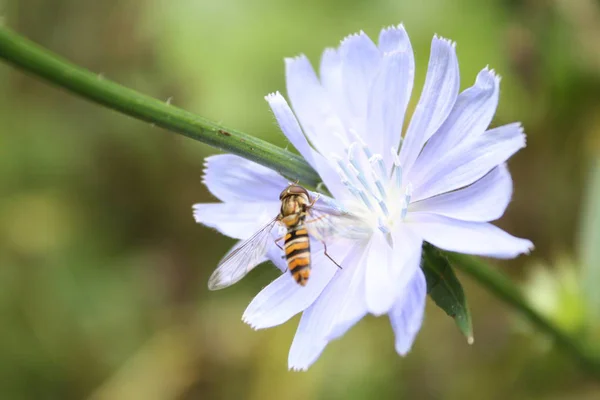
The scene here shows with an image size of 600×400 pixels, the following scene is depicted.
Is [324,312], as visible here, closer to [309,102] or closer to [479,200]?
[479,200]

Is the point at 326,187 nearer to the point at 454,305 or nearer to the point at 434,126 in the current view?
the point at 434,126

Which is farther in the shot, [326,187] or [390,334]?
[390,334]

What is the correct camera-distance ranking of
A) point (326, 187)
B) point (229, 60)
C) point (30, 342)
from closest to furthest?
point (326, 187)
point (30, 342)
point (229, 60)

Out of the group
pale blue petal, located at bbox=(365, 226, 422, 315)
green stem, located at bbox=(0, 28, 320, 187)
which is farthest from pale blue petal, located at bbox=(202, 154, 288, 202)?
pale blue petal, located at bbox=(365, 226, 422, 315)

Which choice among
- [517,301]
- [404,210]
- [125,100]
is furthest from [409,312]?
[125,100]

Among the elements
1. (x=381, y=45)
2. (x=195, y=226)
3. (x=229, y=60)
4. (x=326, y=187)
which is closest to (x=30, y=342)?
(x=195, y=226)

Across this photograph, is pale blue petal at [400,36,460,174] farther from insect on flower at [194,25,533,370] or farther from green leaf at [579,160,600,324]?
green leaf at [579,160,600,324]
